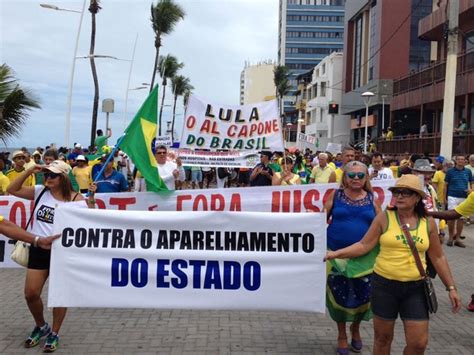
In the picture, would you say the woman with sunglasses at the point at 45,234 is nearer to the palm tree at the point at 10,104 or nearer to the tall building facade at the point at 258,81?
the palm tree at the point at 10,104

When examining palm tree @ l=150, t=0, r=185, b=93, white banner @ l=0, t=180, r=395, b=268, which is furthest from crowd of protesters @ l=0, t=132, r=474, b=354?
palm tree @ l=150, t=0, r=185, b=93

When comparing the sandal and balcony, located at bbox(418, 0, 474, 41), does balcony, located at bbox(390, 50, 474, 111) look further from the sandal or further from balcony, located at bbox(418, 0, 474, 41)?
the sandal

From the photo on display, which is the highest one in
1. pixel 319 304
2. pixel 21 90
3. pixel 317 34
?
pixel 317 34

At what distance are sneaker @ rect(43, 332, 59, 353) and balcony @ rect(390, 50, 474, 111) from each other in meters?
23.4

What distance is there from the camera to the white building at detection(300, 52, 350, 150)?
67312 mm

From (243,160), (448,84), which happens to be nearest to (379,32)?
(448,84)

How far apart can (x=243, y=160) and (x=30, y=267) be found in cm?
645

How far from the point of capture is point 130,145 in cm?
612

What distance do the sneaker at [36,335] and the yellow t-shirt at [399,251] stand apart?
298 cm

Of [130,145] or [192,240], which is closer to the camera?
[192,240]

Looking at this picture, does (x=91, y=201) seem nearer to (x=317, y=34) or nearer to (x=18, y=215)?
(x=18, y=215)

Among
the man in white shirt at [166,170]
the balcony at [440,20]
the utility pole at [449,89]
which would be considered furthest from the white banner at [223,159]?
the balcony at [440,20]

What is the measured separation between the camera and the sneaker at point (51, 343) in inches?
183

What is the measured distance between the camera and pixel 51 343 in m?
4.67
